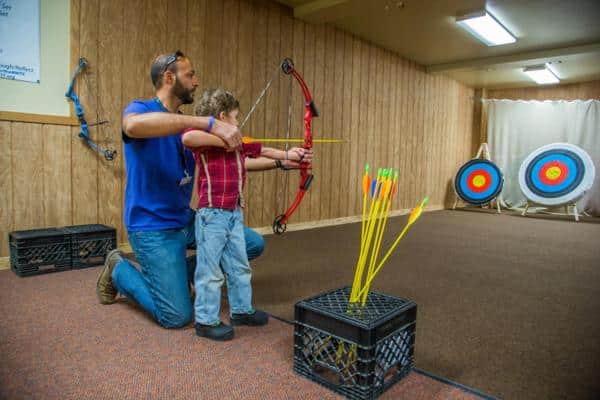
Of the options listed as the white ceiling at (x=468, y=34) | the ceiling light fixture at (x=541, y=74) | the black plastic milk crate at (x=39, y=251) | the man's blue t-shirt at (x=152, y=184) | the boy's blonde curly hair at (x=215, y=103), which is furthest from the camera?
the ceiling light fixture at (x=541, y=74)

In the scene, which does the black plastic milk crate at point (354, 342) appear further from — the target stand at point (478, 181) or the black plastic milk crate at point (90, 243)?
the target stand at point (478, 181)

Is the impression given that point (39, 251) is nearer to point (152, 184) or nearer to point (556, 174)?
point (152, 184)

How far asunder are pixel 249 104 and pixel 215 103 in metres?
1.95

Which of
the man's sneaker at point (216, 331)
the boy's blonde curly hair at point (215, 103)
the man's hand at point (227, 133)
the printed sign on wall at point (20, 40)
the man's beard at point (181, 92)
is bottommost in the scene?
the man's sneaker at point (216, 331)

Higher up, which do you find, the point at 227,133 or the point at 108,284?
the point at 227,133

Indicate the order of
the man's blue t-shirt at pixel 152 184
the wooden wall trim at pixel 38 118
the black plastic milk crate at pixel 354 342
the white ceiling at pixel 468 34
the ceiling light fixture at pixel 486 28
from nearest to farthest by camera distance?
the black plastic milk crate at pixel 354 342, the man's blue t-shirt at pixel 152 184, the wooden wall trim at pixel 38 118, the white ceiling at pixel 468 34, the ceiling light fixture at pixel 486 28

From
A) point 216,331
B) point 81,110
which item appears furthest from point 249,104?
point 216,331

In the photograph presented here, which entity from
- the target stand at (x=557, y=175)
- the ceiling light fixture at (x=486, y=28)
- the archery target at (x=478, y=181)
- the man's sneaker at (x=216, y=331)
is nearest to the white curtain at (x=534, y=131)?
the target stand at (x=557, y=175)

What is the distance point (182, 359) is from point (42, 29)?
1998 millimetres

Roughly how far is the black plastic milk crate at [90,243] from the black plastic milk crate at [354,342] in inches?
61.7

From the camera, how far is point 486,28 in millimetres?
4035

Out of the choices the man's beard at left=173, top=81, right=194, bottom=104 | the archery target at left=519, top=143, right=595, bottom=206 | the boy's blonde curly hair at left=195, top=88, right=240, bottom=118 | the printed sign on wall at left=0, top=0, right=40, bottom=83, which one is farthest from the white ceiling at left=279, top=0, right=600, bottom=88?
the boy's blonde curly hair at left=195, top=88, right=240, bottom=118

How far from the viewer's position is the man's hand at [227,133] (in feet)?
4.47

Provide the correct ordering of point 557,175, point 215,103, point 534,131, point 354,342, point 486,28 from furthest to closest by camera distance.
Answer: point 534,131, point 557,175, point 486,28, point 215,103, point 354,342
